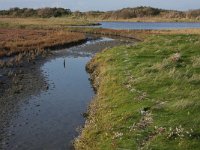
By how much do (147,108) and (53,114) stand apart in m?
8.89

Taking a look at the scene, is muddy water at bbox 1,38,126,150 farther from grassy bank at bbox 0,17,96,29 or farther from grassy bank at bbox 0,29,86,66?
grassy bank at bbox 0,17,96,29

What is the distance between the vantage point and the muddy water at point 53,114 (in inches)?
918

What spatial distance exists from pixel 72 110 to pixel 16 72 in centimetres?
1811

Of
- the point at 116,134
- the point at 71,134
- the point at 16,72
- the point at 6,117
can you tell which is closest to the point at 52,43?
the point at 16,72

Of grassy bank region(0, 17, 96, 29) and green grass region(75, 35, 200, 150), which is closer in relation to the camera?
green grass region(75, 35, 200, 150)

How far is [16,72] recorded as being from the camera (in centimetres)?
4681

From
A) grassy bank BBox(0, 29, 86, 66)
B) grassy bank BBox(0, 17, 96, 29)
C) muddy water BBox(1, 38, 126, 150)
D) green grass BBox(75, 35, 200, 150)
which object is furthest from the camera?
grassy bank BBox(0, 17, 96, 29)

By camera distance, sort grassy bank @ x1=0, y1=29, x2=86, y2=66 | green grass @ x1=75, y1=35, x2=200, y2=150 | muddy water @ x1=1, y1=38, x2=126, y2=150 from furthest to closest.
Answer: grassy bank @ x1=0, y1=29, x2=86, y2=66 < muddy water @ x1=1, y1=38, x2=126, y2=150 < green grass @ x1=75, y1=35, x2=200, y2=150

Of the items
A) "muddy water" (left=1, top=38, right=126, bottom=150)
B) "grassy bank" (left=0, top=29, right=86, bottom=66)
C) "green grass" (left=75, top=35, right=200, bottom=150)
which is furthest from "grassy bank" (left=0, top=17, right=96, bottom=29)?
"green grass" (left=75, top=35, right=200, bottom=150)

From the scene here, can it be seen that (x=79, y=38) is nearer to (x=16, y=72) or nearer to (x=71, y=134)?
Answer: (x=16, y=72)

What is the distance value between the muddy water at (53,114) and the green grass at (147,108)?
169cm

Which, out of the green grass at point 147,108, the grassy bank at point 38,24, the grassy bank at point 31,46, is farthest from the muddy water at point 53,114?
the grassy bank at point 38,24

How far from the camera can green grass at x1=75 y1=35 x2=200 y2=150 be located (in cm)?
1859

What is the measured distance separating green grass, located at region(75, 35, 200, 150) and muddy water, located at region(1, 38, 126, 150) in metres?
1.69
